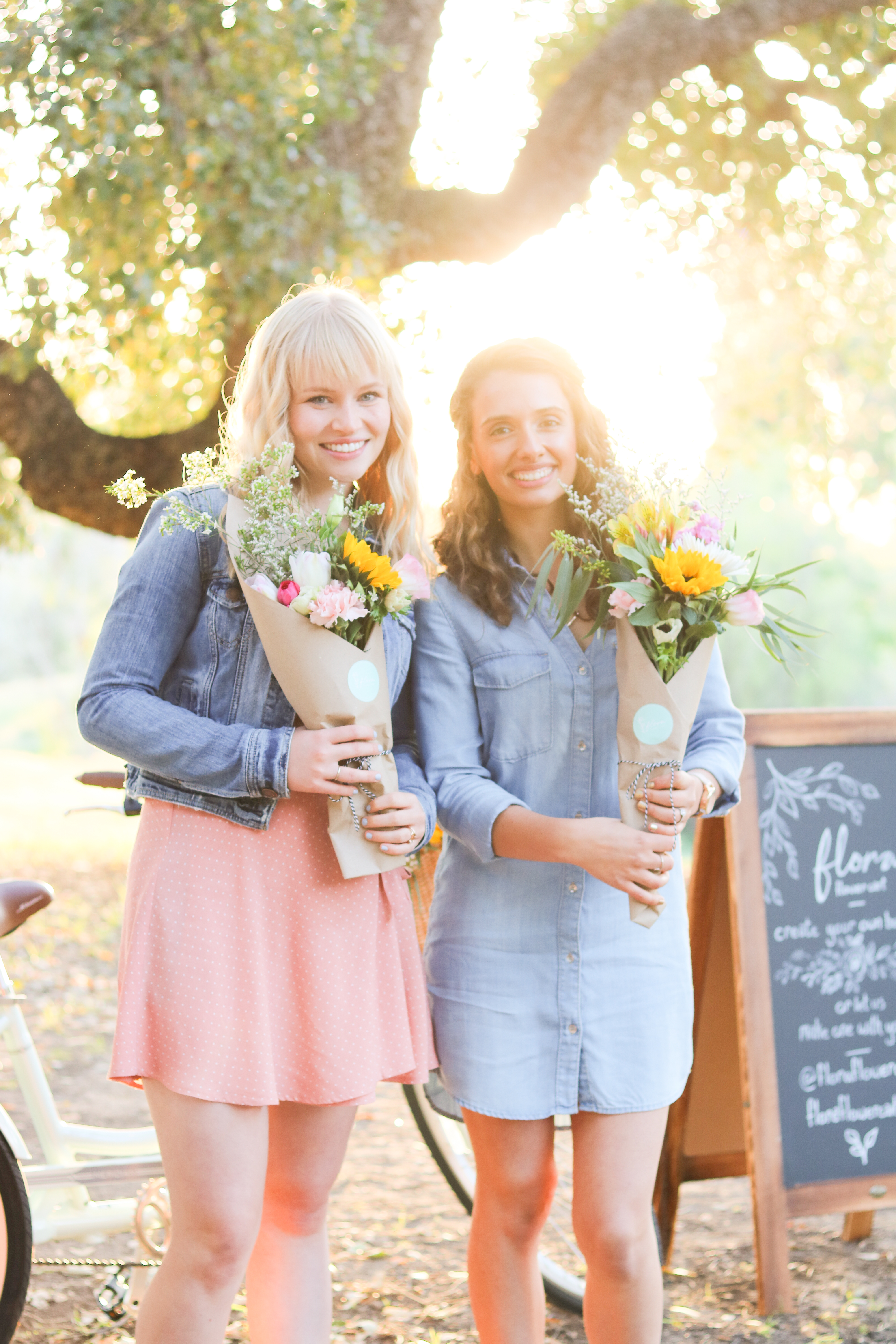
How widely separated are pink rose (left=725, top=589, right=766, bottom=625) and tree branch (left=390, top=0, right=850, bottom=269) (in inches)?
154

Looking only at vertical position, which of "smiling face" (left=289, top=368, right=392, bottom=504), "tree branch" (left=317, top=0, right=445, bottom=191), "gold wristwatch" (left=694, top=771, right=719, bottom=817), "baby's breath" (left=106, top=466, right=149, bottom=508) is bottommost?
"gold wristwatch" (left=694, top=771, right=719, bottom=817)

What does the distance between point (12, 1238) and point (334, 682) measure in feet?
4.54

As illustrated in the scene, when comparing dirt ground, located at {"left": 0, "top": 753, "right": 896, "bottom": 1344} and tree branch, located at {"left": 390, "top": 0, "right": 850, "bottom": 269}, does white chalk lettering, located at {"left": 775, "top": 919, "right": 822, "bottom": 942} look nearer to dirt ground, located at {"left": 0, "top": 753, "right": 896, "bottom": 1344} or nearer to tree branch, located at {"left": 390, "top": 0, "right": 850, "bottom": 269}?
dirt ground, located at {"left": 0, "top": 753, "right": 896, "bottom": 1344}

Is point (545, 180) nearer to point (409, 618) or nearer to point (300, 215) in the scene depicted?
point (300, 215)

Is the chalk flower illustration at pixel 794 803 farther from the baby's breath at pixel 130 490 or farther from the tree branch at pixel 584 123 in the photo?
the tree branch at pixel 584 123

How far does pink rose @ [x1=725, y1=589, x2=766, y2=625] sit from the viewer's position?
5.65 ft

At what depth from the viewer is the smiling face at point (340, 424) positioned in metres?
1.78

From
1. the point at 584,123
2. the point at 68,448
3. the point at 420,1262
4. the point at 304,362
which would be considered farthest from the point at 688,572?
the point at 584,123

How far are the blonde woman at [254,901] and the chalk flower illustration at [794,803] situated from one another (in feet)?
4.12

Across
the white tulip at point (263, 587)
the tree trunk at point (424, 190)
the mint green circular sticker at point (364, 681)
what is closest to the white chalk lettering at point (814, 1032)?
the mint green circular sticker at point (364, 681)

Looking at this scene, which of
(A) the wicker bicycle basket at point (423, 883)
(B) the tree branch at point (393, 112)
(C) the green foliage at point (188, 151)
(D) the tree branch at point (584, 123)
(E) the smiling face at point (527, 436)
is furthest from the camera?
(D) the tree branch at point (584, 123)

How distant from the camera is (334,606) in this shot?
160 cm

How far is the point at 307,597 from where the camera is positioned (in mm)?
1604

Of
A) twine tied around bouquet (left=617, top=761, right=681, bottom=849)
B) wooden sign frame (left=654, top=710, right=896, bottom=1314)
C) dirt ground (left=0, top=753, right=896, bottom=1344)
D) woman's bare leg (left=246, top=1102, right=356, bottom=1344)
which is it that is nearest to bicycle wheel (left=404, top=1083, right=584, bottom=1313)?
dirt ground (left=0, top=753, right=896, bottom=1344)
